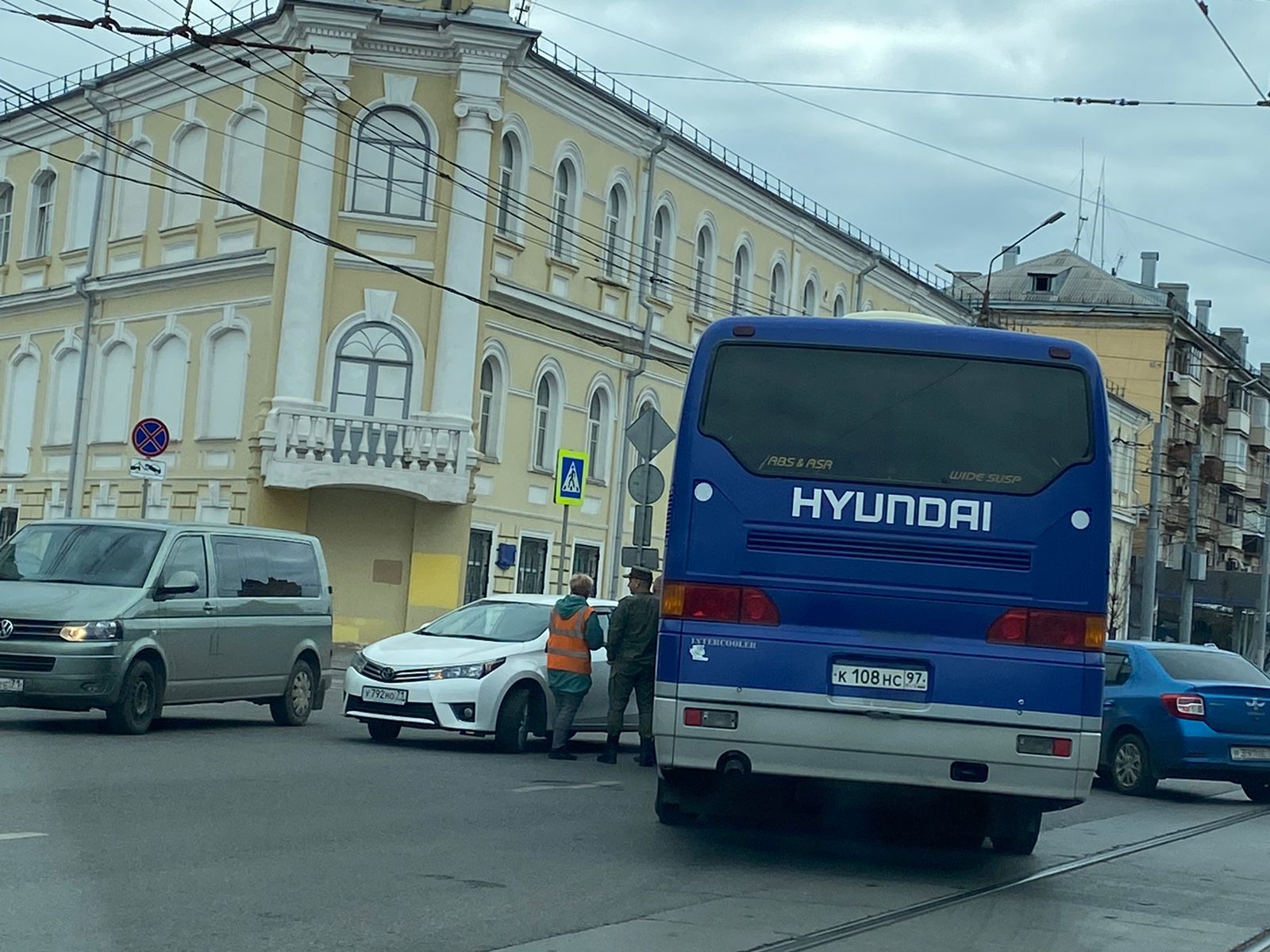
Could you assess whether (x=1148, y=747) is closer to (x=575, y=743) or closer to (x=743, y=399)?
(x=575, y=743)

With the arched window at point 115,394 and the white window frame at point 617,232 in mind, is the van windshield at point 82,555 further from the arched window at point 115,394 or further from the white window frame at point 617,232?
the white window frame at point 617,232

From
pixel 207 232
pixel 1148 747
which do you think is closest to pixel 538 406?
pixel 207 232

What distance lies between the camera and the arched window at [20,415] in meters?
43.2

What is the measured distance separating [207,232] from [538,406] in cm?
734

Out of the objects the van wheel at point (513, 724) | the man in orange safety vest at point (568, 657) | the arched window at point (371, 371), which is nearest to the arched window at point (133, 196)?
the arched window at point (371, 371)

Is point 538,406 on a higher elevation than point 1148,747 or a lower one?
higher

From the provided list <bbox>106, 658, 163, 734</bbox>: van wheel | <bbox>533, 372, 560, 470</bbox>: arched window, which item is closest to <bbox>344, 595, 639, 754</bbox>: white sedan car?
<bbox>106, 658, 163, 734</bbox>: van wheel

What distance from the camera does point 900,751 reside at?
1040 centimetres

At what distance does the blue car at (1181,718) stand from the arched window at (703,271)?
83.6 feet

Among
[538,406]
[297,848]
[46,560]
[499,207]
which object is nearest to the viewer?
[297,848]

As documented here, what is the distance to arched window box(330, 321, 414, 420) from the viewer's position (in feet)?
112

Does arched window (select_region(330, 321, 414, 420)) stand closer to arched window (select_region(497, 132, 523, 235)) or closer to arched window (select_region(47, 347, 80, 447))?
arched window (select_region(497, 132, 523, 235))

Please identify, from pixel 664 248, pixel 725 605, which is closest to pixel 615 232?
pixel 664 248

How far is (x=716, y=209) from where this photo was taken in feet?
145
